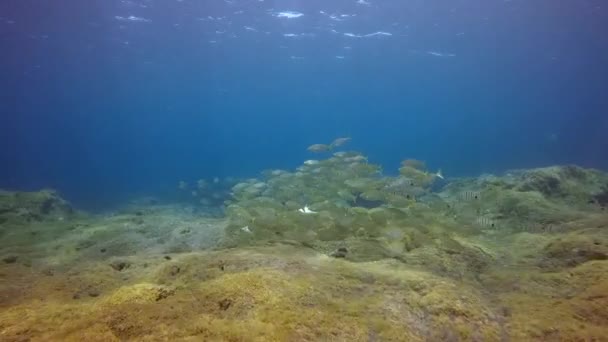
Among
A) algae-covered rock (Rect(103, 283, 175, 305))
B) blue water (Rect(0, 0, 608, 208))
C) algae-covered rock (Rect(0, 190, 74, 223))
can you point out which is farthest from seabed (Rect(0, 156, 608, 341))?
blue water (Rect(0, 0, 608, 208))

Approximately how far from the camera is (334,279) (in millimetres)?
5250

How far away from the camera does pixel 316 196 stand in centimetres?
1232

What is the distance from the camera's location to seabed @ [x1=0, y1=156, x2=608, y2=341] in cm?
404

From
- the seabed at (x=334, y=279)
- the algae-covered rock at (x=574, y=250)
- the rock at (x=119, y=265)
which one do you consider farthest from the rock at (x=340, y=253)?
the rock at (x=119, y=265)

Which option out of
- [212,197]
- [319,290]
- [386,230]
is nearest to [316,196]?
[386,230]

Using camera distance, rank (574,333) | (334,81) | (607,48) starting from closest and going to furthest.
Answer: (574,333) → (607,48) → (334,81)

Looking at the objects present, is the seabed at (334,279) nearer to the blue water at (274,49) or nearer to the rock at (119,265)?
the rock at (119,265)

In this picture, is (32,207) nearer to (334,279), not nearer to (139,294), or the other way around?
(139,294)

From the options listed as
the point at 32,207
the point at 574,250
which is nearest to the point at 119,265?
the point at 574,250

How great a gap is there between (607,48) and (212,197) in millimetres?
51690

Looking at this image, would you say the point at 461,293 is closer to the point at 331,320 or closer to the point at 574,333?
the point at 574,333

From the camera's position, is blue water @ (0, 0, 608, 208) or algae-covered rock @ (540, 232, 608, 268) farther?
blue water @ (0, 0, 608, 208)

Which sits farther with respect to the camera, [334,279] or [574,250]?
[574,250]

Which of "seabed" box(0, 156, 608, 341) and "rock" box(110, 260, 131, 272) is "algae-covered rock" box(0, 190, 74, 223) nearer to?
"seabed" box(0, 156, 608, 341)
